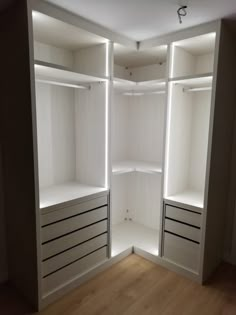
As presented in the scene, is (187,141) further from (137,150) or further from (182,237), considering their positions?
(182,237)

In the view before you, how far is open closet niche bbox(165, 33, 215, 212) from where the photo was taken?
7.96 ft

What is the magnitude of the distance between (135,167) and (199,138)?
2.70 ft

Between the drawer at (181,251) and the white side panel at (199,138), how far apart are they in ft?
2.09

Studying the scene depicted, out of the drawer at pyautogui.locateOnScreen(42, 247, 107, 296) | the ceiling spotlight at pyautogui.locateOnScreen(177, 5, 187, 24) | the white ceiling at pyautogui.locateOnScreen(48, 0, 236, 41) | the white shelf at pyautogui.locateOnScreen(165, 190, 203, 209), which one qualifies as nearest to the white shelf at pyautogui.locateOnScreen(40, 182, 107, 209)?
the drawer at pyautogui.locateOnScreen(42, 247, 107, 296)

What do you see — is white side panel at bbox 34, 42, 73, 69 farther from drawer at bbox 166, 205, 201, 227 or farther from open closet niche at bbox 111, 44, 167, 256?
drawer at bbox 166, 205, 201, 227

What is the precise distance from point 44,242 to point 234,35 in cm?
254

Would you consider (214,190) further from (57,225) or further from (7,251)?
(7,251)

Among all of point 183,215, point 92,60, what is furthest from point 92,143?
point 183,215

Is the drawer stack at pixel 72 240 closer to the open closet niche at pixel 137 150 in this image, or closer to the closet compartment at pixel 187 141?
the open closet niche at pixel 137 150

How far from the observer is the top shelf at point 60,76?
1972mm

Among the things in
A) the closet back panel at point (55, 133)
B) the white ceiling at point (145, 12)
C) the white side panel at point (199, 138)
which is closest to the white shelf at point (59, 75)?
the closet back panel at point (55, 133)

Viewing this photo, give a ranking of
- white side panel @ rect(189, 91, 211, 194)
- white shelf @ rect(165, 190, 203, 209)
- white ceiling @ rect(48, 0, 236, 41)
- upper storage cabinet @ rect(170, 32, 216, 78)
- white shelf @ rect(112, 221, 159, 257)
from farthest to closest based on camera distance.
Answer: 1. white shelf @ rect(112, 221, 159, 257)
2. white side panel @ rect(189, 91, 211, 194)
3. white shelf @ rect(165, 190, 203, 209)
4. upper storage cabinet @ rect(170, 32, 216, 78)
5. white ceiling @ rect(48, 0, 236, 41)

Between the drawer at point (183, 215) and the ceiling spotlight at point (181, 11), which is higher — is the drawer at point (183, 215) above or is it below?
below

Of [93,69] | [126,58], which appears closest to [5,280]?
[93,69]
